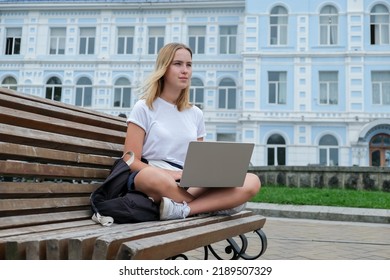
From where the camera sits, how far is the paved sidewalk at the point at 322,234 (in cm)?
388

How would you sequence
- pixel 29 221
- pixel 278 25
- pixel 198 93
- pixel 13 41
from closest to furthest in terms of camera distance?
pixel 29 221, pixel 278 25, pixel 198 93, pixel 13 41

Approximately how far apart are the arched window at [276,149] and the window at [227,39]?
501 cm

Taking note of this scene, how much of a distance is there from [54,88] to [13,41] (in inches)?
142

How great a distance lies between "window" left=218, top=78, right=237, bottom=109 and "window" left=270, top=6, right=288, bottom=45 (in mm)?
2830

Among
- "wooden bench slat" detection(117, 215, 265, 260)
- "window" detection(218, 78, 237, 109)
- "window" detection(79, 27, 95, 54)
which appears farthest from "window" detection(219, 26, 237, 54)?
"wooden bench slat" detection(117, 215, 265, 260)

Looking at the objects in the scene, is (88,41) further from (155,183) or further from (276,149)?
(155,183)

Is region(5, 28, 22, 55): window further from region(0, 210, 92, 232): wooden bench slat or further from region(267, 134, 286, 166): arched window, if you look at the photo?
region(0, 210, 92, 232): wooden bench slat

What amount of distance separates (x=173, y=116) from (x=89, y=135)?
526 millimetres

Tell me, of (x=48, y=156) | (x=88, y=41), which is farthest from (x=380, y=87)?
(x=48, y=156)

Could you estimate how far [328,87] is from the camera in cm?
2075

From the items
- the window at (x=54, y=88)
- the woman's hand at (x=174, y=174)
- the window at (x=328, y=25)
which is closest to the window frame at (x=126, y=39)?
the window at (x=54, y=88)

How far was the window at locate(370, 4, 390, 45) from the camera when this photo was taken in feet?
68.0

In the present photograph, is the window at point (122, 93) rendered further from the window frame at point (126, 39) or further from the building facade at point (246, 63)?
the window frame at point (126, 39)
